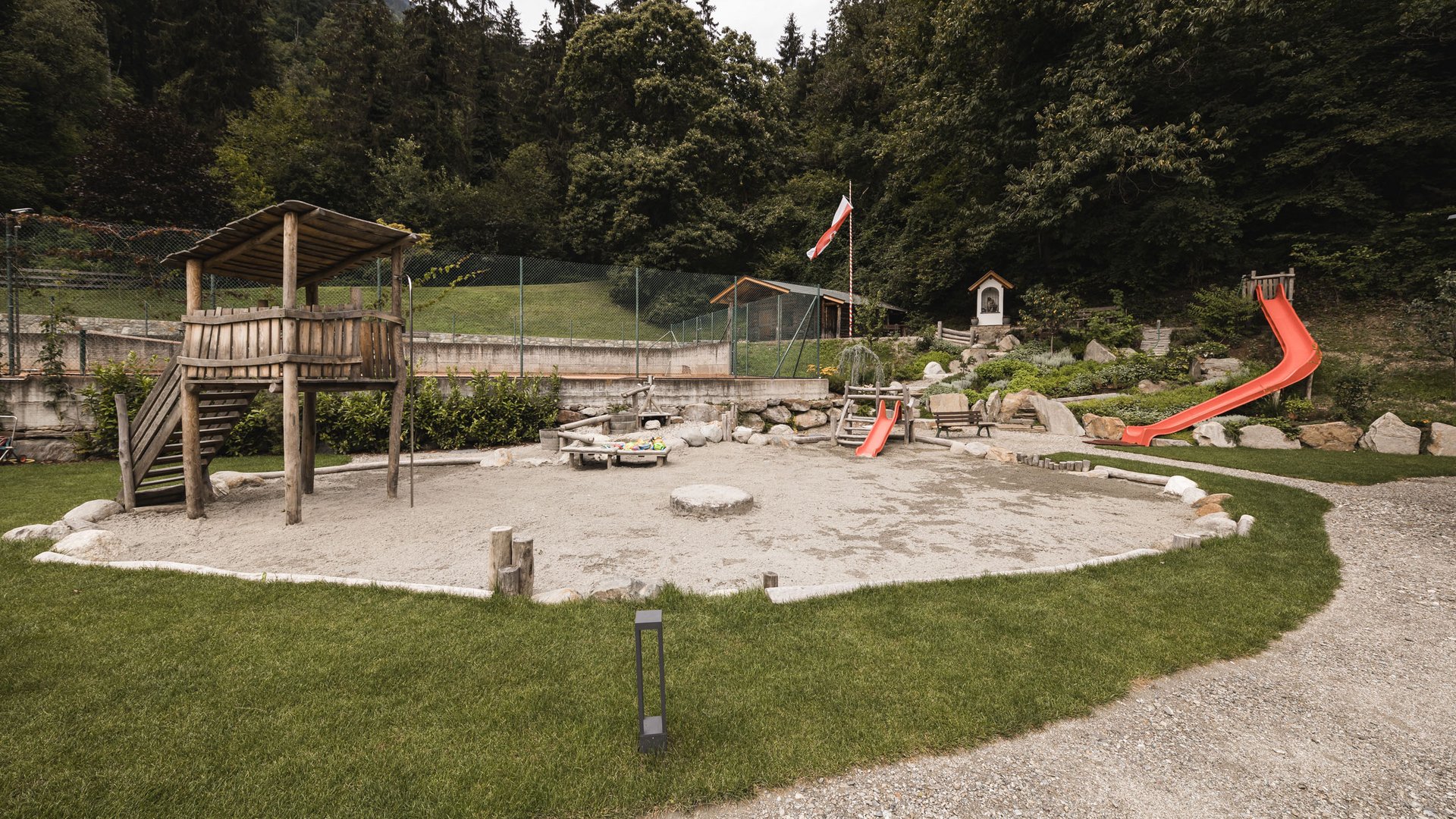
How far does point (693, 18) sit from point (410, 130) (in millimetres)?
19686

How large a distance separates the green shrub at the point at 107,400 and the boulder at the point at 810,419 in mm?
14066

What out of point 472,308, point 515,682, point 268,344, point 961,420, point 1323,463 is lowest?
point 515,682

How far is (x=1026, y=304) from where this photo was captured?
87.8ft

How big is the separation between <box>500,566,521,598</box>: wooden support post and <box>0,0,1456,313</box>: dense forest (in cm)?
2572

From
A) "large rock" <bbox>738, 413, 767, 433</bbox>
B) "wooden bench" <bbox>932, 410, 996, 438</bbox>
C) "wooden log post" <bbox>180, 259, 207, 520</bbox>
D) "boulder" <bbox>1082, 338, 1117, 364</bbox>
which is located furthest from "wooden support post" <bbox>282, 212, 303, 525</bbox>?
"boulder" <bbox>1082, 338, 1117, 364</bbox>

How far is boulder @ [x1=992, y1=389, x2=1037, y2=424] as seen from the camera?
1673 centimetres

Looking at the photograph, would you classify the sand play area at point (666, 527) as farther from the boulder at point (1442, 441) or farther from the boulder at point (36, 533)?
the boulder at point (1442, 441)

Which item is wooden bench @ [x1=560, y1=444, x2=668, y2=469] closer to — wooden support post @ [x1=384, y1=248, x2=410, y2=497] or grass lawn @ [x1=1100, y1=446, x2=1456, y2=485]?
wooden support post @ [x1=384, y1=248, x2=410, y2=497]

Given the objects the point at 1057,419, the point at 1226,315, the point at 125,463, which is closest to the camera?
the point at 125,463

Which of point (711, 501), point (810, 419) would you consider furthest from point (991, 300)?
point (711, 501)

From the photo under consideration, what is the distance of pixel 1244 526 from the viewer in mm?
6441

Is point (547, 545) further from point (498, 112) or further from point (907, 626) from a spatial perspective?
point (498, 112)

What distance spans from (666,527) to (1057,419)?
42.8 feet

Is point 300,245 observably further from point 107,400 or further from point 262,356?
point 107,400
